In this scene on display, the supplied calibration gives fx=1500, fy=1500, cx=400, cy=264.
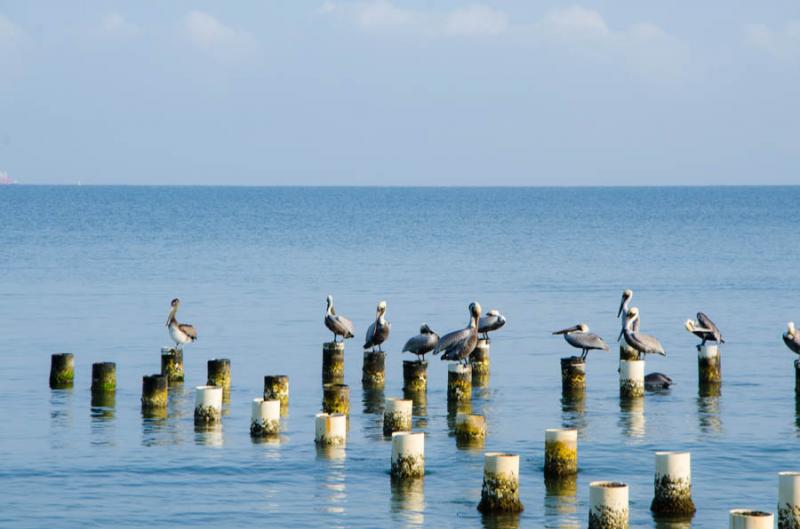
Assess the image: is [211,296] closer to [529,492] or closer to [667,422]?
[667,422]

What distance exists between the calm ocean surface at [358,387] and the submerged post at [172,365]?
543 mm

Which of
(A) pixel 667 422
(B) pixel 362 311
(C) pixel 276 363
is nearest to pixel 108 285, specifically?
(B) pixel 362 311

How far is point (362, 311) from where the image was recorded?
50250mm

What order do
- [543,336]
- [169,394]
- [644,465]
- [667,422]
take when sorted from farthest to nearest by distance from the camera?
[543,336]
[169,394]
[667,422]
[644,465]

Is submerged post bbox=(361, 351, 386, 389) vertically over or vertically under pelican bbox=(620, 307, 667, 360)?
under

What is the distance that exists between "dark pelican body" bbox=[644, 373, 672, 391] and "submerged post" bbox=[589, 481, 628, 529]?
46.3 ft

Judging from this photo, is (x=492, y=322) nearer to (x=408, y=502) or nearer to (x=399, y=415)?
(x=399, y=415)

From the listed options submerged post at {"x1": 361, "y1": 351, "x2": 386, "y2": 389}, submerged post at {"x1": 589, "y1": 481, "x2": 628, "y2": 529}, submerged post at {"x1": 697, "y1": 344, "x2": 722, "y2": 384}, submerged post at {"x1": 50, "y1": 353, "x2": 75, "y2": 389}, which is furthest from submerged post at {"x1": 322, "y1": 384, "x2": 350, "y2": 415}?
submerged post at {"x1": 589, "y1": 481, "x2": 628, "y2": 529}

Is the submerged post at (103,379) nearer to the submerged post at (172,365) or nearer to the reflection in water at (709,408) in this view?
the submerged post at (172,365)

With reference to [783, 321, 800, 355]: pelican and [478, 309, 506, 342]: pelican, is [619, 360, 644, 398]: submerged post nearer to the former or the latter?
[783, 321, 800, 355]: pelican

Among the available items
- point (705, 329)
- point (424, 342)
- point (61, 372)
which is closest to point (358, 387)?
point (424, 342)

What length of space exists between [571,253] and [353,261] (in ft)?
48.7

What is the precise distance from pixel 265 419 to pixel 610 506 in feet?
29.4

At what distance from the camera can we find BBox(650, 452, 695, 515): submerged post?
1900cm
